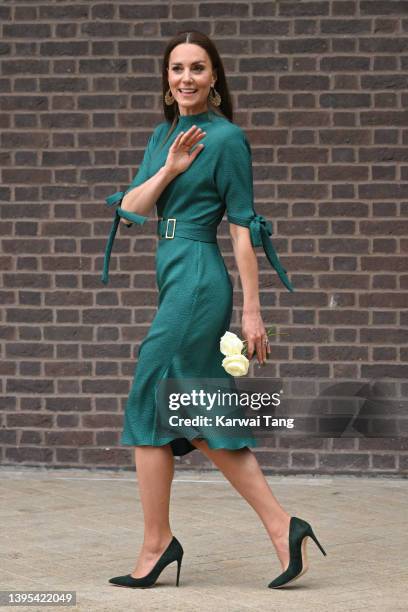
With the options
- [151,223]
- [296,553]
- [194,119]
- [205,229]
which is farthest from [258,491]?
[151,223]

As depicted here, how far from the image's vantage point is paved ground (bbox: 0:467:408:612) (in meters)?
4.94

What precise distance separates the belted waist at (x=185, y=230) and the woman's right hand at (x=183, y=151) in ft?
0.64

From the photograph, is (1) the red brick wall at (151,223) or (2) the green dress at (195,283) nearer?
(2) the green dress at (195,283)

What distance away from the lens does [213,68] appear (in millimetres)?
5145

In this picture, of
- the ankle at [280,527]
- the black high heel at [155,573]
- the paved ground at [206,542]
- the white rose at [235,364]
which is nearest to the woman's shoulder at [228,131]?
the white rose at [235,364]

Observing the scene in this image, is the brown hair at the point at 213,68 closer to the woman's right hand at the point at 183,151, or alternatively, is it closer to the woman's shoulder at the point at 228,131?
the woman's shoulder at the point at 228,131

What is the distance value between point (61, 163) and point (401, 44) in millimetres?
2047

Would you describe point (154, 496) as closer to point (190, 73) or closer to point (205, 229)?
point (205, 229)

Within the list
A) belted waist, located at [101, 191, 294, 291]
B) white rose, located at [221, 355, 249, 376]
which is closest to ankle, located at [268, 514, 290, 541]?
white rose, located at [221, 355, 249, 376]

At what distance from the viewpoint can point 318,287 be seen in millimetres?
7750

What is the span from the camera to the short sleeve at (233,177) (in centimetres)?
504

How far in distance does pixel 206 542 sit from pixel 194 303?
1.44 m

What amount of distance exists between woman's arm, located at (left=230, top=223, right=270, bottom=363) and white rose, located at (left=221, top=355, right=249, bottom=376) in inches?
4.8

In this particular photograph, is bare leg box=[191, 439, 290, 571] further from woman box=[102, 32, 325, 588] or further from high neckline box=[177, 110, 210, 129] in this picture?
high neckline box=[177, 110, 210, 129]
